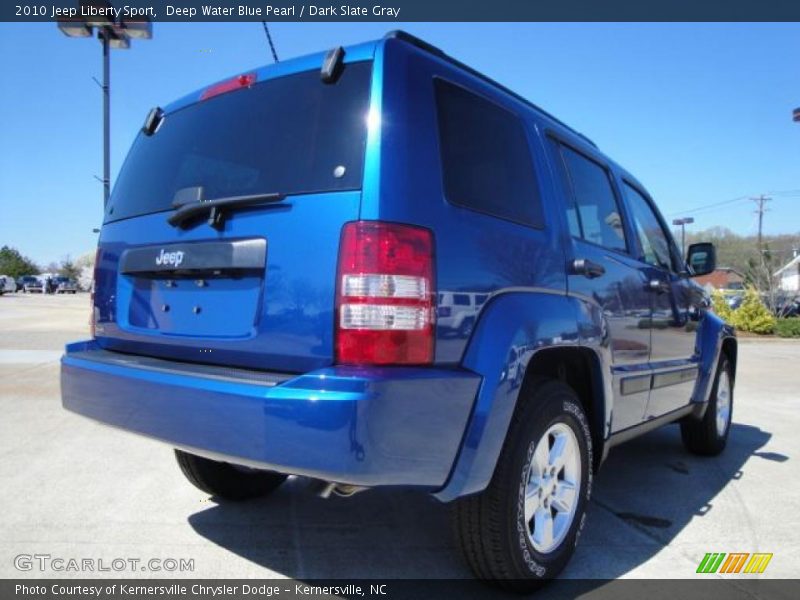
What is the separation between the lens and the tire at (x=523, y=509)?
230cm

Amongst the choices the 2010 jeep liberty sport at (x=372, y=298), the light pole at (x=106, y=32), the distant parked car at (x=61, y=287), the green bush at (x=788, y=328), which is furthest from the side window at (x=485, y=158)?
the distant parked car at (x=61, y=287)

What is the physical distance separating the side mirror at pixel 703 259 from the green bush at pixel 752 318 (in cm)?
1603

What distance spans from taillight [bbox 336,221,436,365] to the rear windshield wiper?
1.36ft

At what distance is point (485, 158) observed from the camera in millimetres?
2475

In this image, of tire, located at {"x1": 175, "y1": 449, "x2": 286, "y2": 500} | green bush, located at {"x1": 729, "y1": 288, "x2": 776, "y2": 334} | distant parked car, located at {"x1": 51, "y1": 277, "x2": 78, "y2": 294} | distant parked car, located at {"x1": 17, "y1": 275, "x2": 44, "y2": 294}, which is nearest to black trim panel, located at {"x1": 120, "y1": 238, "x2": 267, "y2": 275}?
tire, located at {"x1": 175, "y1": 449, "x2": 286, "y2": 500}

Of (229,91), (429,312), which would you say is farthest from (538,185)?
(229,91)

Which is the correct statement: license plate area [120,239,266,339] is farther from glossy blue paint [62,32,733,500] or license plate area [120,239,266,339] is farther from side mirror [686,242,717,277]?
side mirror [686,242,717,277]

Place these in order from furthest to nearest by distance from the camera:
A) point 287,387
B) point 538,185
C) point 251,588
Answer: point 538,185, point 251,588, point 287,387

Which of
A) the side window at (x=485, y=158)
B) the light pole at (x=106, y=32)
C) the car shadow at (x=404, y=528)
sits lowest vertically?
the car shadow at (x=404, y=528)

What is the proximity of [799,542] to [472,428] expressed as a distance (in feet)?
7.24

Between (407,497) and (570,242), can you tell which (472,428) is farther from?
(407,497)

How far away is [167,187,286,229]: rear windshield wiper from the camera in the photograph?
221 cm

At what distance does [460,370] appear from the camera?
2.09 m

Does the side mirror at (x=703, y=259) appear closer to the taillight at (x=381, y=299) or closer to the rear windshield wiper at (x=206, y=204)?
the taillight at (x=381, y=299)
